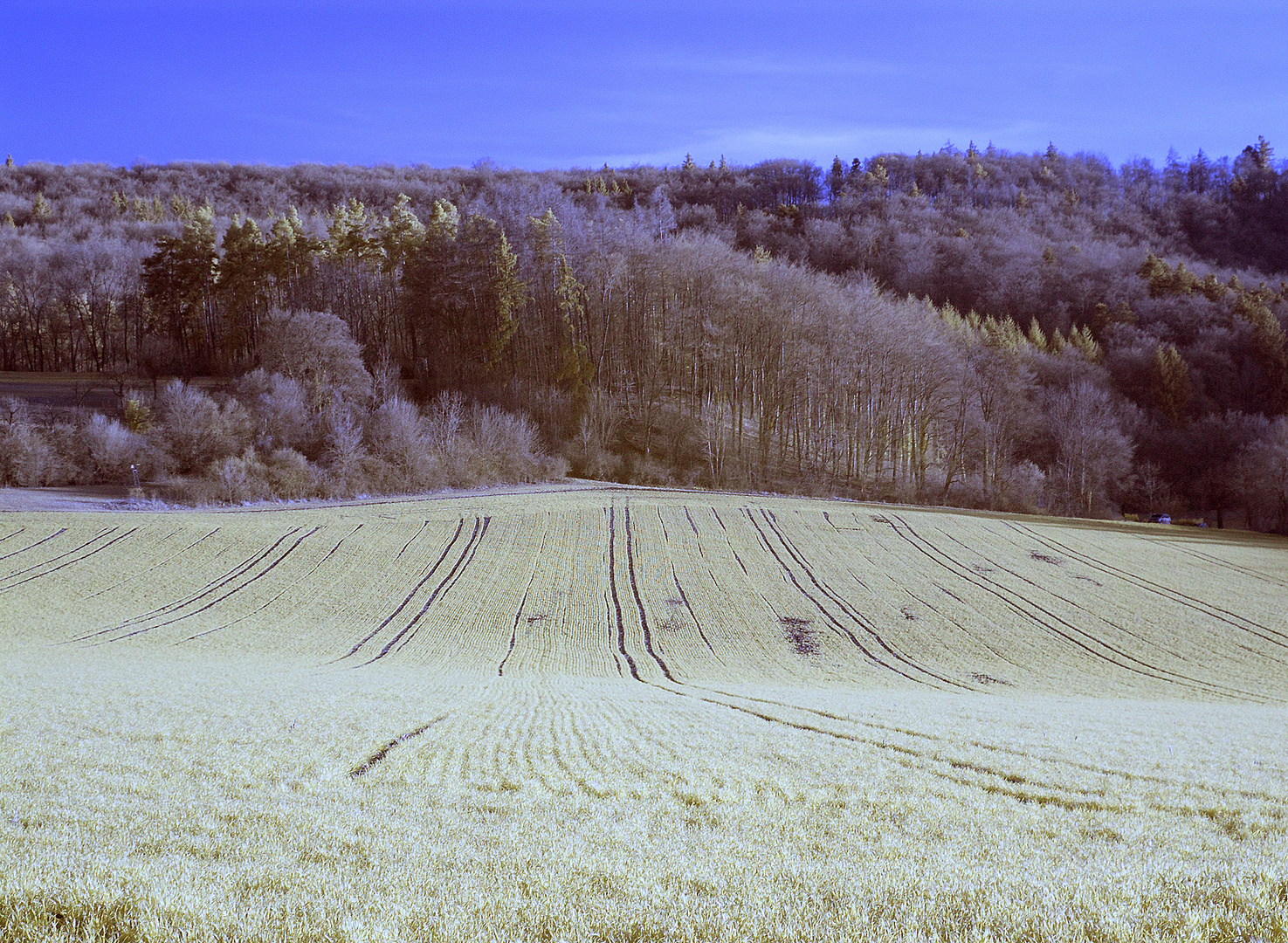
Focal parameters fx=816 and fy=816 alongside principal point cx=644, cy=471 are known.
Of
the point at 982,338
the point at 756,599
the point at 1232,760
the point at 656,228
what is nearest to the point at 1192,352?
the point at 982,338

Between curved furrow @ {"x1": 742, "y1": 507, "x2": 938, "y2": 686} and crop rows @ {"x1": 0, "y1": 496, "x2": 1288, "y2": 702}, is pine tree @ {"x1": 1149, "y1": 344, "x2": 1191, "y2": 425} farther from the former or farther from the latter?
curved furrow @ {"x1": 742, "y1": 507, "x2": 938, "y2": 686}

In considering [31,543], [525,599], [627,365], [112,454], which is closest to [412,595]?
[525,599]

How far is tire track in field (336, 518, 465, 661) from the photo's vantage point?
1125 inches

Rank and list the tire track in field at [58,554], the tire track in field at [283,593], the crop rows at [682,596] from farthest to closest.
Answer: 1. the tire track in field at [58,554]
2. the tire track in field at [283,593]
3. the crop rows at [682,596]

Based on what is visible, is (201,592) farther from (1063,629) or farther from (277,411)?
(1063,629)

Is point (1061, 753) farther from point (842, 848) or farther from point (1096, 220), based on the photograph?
point (1096, 220)

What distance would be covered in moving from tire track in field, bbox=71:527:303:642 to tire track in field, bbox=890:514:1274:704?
3252 centimetres

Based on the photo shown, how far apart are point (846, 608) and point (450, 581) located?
680 inches

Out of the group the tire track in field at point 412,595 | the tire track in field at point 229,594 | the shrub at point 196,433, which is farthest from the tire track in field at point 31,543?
the tire track in field at point 412,595

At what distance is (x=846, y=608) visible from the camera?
34.2 meters

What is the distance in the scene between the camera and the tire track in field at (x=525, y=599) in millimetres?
26812

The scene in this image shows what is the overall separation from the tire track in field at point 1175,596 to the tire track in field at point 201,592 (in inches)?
1584

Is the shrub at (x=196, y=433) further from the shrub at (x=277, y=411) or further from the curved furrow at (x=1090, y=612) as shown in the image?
the curved furrow at (x=1090, y=612)

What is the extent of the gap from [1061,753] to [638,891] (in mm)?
8828
